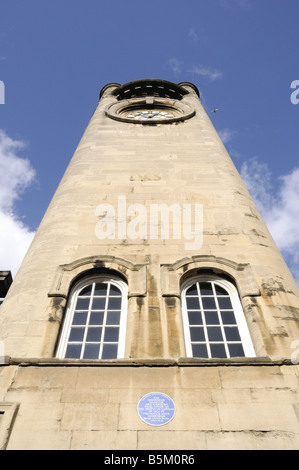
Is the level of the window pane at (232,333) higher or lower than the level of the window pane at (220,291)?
lower

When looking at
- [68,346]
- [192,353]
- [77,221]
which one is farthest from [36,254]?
[192,353]

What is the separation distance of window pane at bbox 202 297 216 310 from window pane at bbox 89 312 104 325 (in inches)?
78.7

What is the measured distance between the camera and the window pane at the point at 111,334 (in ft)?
22.1

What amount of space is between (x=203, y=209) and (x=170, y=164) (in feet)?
9.21

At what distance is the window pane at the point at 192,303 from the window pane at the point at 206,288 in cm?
26

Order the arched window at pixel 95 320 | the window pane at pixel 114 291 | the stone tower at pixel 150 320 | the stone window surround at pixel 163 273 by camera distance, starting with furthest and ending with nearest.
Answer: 1. the window pane at pixel 114 291
2. the stone window surround at pixel 163 273
3. the arched window at pixel 95 320
4. the stone tower at pixel 150 320

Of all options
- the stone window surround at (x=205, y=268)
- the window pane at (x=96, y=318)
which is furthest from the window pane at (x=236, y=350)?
the window pane at (x=96, y=318)

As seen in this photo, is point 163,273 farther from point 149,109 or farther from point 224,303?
point 149,109

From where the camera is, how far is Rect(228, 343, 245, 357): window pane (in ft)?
21.2

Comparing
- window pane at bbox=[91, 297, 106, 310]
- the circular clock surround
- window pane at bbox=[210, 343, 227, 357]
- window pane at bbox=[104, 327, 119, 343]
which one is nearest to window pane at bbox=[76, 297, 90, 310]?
window pane at bbox=[91, 297, 106, 310]

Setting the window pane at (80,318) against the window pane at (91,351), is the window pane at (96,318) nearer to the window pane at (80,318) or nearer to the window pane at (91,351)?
the window pane at (80,318)

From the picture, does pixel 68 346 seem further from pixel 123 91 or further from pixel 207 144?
pixel 123 91

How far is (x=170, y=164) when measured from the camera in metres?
12.1

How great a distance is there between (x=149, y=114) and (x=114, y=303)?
12190mm
